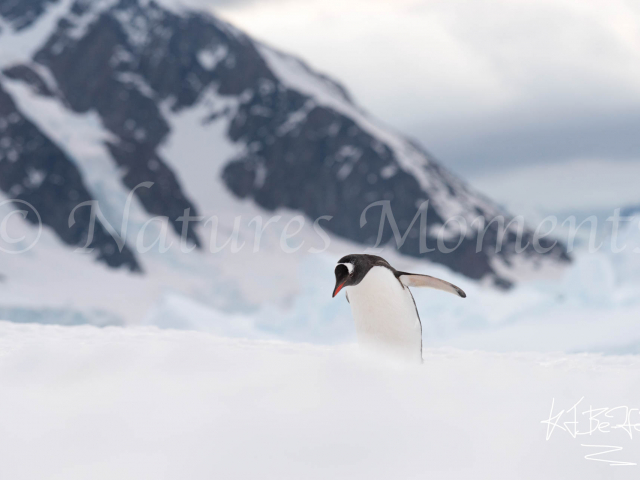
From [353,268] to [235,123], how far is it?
3561 inches

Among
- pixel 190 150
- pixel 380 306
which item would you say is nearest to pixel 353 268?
pixel 380 306

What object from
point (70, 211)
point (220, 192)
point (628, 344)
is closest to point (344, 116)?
point (220, 192)

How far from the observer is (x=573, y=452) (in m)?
3.33

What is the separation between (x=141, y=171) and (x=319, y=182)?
26198 mm

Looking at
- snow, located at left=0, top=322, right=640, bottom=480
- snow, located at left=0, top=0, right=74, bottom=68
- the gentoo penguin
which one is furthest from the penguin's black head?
snow, located at left=0, top=0, right=74, bottom=68

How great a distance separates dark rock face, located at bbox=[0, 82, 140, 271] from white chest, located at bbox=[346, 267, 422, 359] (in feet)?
215

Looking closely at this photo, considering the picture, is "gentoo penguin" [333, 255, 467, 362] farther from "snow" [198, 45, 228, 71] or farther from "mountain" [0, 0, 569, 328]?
"snow" [198, 45, 228, 71]

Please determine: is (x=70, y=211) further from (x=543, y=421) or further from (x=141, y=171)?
(x=543, y=421)

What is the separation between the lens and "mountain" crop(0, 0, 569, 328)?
65.6 metres

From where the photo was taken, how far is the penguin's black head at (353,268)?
4312 millimetres
